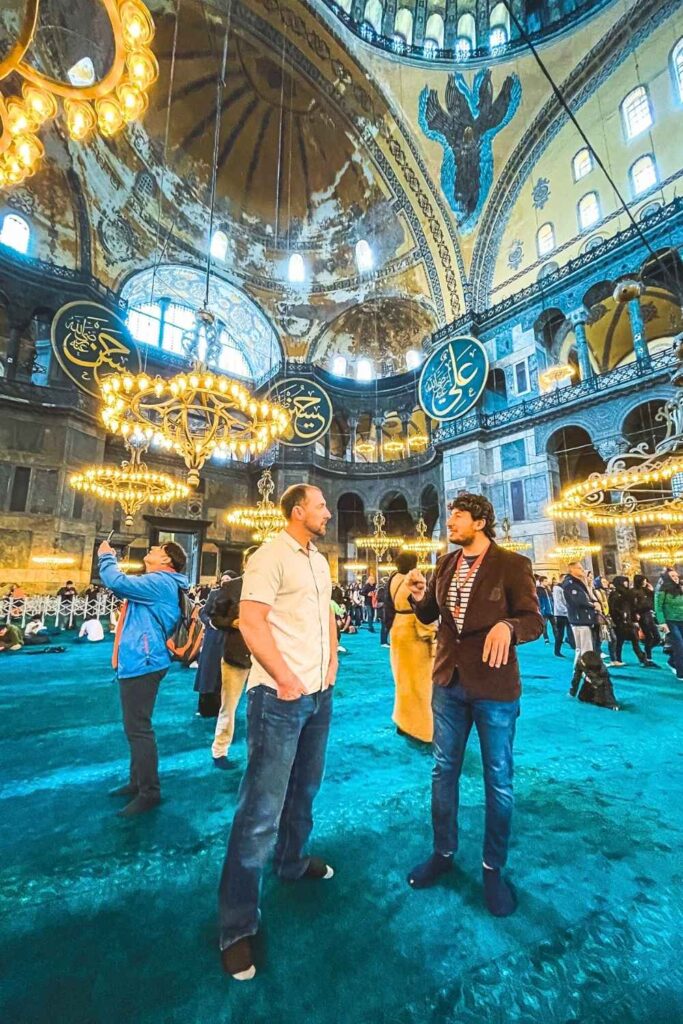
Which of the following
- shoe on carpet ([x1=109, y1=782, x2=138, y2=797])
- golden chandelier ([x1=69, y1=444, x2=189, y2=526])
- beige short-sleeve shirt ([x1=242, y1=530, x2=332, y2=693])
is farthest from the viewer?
golden chandelier ([x1=69, y1=444, x2=189, y2=526])

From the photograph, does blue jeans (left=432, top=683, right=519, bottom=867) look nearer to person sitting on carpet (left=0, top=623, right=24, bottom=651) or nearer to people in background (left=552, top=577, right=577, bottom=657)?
people in background (left=552, top=577, right=577, bottom=657)

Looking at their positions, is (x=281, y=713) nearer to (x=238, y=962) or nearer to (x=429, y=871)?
(x=238, y=962)

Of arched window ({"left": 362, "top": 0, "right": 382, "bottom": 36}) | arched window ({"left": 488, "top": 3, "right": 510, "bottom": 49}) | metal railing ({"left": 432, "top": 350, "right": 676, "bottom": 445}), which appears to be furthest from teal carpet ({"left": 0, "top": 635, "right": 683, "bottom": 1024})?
arched window ({"left": 362, "top": 0, "right": 382, "bottom": 36})

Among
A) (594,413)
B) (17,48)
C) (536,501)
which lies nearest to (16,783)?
(17,48)

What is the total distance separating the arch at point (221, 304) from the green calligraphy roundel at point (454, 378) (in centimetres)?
844

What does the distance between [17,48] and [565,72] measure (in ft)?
68.6

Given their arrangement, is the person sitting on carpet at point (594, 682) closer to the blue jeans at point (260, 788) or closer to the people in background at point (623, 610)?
the people in background at point (623, 610)

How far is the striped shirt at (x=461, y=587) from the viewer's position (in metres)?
1.71

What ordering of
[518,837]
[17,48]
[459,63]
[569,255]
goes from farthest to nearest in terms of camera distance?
[459,63], [569,255], [17,48], [518,837]

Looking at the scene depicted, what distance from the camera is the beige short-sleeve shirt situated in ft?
4.65

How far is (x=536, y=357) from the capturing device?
14828 millimetres

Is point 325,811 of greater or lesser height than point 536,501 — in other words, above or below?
below

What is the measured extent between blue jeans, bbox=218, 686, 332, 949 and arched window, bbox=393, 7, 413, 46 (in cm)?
2542

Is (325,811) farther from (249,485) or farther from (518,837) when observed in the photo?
(249,485)
